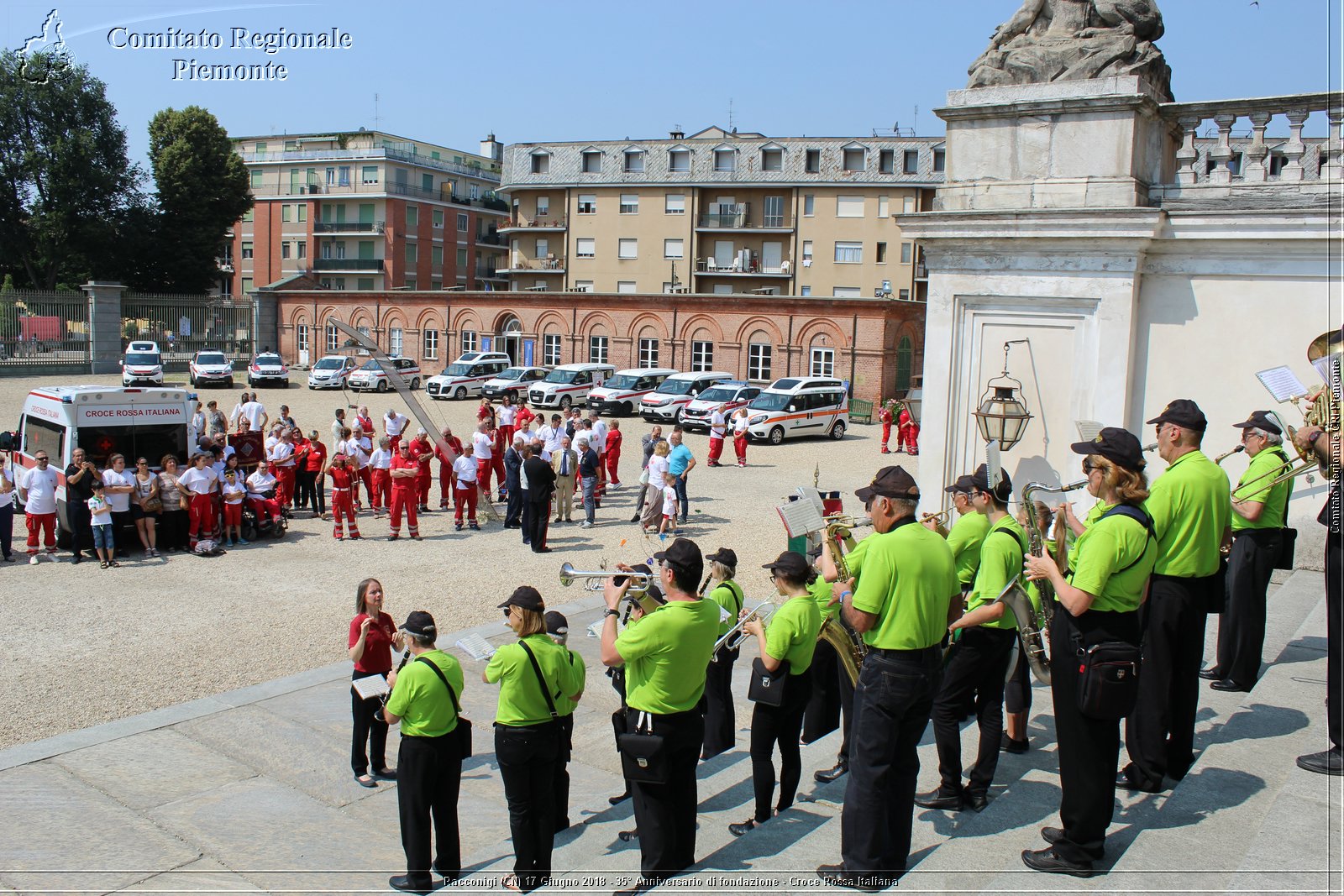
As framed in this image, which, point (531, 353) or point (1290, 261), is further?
point (531, 353)

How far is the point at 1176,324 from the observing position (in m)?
9.70

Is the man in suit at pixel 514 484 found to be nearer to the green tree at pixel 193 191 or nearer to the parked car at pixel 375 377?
the parked car at pixel 375 377

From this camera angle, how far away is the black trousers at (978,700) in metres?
5.52

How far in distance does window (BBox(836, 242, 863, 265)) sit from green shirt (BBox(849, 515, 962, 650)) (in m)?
53.7

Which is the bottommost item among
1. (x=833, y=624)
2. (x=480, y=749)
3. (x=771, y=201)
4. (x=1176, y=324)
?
(x=480, y=749)

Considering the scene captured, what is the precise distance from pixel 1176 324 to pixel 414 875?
8205 millimetres

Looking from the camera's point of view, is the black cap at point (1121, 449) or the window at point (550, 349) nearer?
the black cap at point (1121, 449)

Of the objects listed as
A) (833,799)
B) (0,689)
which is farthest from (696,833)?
(0,689)

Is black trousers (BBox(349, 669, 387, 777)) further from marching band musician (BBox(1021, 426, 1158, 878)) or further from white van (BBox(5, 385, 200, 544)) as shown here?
white van (BBox(5, 385, 200, 544))

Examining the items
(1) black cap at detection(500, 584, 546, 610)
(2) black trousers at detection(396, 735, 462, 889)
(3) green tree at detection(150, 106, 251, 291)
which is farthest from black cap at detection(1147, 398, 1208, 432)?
(3) green tree at detection(150, 106, 251, 291)

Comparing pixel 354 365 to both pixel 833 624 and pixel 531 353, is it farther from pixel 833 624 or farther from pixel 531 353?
pixel 833 624

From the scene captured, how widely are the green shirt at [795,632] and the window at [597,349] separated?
139ft

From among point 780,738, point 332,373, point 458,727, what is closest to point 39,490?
point 458,727

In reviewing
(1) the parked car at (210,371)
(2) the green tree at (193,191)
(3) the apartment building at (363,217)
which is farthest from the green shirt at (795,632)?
(3) the apartment building at (363,217)
